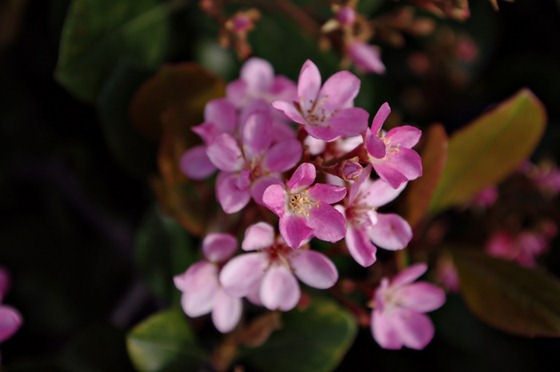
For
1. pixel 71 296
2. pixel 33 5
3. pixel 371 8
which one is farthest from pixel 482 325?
pixel 33 5

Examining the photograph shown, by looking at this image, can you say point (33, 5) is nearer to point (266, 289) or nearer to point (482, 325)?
point (266, 289)

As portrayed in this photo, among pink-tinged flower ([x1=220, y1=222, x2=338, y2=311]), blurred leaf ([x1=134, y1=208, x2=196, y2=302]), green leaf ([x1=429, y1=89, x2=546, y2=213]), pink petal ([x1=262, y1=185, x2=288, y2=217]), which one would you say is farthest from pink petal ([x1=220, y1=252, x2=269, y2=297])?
green leaf ([x1=429, y1=89, x2=546, y2=213])

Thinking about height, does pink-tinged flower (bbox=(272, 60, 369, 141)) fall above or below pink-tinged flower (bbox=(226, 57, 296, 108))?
above

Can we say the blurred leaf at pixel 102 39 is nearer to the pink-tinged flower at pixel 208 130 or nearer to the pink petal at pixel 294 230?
the pink-tinged flower at pixel 208 130

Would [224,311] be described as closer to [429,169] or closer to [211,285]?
[211,285]

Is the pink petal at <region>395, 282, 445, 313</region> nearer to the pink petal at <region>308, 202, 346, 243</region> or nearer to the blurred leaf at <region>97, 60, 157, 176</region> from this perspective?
the pink petal at <region>308, 202, 346, 243</region>
